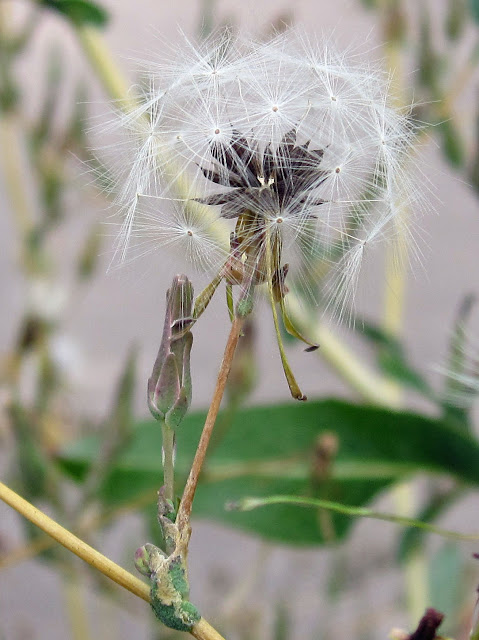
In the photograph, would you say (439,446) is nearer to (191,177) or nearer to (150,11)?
(191,177)

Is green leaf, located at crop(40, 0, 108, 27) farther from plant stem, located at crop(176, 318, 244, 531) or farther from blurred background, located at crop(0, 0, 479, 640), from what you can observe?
plant stem, located at crop(176, 318, 244, 531)

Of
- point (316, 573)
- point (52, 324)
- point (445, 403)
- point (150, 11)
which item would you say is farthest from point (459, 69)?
point (316, 573)

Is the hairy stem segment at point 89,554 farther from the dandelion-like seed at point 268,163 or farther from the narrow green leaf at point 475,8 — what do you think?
the narrow green leaf at point 475,8

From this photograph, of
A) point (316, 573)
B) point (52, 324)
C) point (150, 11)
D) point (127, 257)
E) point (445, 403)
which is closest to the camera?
point (127, 257)

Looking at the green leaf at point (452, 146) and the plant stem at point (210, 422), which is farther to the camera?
the green leaf at point (452, 146)

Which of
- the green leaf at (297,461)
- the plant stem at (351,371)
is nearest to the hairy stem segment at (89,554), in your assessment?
the green leaf at (297,461)

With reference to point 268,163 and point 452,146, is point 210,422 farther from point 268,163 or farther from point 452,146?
point 452,146

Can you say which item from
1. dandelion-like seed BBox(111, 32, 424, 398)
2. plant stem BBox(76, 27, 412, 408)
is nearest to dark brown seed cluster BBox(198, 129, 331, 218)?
dandelion-like seed BBox(111, 32, 424, 398)
